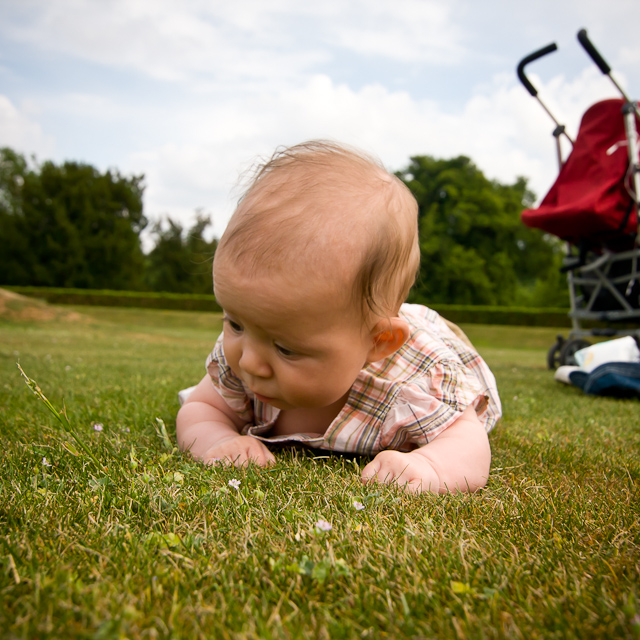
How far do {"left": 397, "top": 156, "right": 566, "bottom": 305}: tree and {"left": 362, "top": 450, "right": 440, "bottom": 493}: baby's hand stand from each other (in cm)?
3730

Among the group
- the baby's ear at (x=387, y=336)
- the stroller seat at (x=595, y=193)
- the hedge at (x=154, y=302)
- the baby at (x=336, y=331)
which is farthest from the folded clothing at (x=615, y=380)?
the hedge at (x=154, y=302)

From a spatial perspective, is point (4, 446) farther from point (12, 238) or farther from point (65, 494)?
point (12, 238)

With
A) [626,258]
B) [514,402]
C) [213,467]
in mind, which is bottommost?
[514,402]

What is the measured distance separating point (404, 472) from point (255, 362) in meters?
0.62

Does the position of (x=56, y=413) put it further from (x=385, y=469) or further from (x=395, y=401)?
(x=395, y=401)

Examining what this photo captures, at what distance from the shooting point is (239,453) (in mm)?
2051

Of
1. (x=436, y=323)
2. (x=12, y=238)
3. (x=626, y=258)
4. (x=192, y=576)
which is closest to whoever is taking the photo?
(x=192, y=576)

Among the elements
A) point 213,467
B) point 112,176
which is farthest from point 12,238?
point 213,467

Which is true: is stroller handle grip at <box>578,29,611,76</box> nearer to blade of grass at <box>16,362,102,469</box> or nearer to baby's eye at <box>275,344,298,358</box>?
baby's eye at <box>275,344,298,358</box>

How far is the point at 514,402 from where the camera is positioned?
4.12 m

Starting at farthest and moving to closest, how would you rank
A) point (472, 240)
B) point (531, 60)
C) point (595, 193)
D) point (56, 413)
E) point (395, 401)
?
1. point (472, 240)
2. point (531, 60)
3. point (595, 193)
4. point (395, 401)
5. point (56, 413)

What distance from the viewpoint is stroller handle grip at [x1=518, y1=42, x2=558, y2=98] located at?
6635 millimetres

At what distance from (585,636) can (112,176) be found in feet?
162

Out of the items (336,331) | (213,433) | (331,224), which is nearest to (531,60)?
(331,224)
